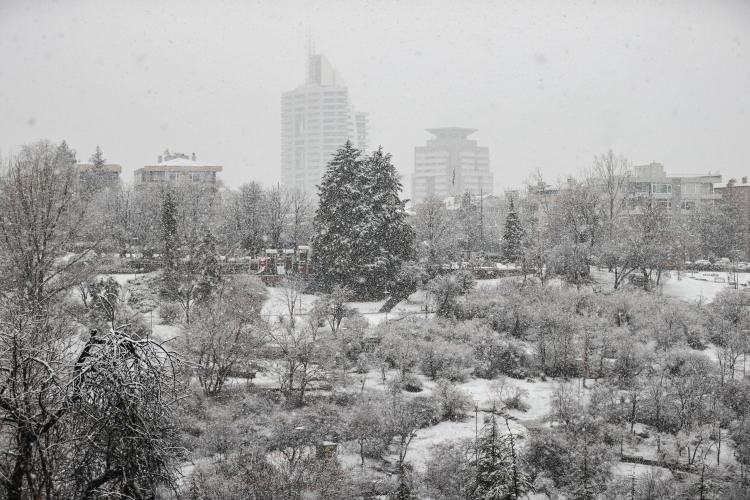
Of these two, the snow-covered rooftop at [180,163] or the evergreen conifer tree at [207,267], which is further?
the snow-covered rooftop at [180,163]

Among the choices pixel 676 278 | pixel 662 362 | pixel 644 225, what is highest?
pixel 644 225

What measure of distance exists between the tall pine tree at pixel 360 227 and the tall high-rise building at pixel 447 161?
385ft

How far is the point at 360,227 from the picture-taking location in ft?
100

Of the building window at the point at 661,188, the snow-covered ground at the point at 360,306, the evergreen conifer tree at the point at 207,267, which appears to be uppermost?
the building window at the point at 661,188

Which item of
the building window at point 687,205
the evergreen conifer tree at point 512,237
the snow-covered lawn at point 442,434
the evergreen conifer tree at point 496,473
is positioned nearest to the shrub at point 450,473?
the snow-covered lawn at point 442,434

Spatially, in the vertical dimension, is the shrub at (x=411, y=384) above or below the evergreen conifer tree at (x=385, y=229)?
below

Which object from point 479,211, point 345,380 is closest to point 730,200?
point 479,211

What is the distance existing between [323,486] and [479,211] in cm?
3930

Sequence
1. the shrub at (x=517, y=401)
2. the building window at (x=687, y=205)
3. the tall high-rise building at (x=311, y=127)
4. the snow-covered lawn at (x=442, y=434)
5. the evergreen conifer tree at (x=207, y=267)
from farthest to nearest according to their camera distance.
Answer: the tall high-rise building at (x=311, y=127) < the building window at (x=687, y=205) < the evergreen conifer tree at (x=207, y=267) < the shrub at (x=517, y=401) < the snow-covered lawn at (x=442, y=434)

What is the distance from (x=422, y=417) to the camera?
59.8ft

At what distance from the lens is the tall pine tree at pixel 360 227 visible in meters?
30.3

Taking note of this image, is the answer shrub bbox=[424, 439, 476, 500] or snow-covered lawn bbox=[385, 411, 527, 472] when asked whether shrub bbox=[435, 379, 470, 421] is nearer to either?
snow-covered lawn bbox=[385, 411, 527, 472]

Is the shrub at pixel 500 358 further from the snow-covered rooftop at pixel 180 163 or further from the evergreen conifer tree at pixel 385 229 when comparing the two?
the snow-covered rooftop at pixel 180 163

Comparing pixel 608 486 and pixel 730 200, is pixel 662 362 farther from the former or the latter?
pixel 730 200
